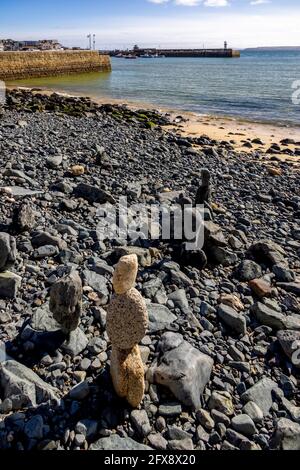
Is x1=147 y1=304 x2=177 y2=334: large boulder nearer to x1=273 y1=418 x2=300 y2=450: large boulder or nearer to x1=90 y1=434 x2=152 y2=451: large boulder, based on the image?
x1=90 y1=434 x2=152 y2=451: large boulder

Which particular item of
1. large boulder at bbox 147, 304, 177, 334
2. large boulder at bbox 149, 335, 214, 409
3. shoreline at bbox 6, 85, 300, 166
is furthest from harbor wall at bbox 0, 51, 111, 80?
large boulder at bbox 149, 335, 214, 409

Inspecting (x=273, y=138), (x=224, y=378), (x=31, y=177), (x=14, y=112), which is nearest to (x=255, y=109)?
(x=273, y=138)

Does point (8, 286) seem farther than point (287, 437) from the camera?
Yes

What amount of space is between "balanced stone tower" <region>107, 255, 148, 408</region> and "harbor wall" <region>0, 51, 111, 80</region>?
178 ft

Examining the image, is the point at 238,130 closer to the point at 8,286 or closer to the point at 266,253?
the point at 266,253

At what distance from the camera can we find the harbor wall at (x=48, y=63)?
168 ft

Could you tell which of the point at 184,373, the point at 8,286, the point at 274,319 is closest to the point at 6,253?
the point at 8,286

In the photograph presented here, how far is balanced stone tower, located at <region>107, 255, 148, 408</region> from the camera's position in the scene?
331cm

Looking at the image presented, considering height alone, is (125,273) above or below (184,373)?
above

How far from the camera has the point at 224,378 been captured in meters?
4.13

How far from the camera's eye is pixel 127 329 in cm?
340

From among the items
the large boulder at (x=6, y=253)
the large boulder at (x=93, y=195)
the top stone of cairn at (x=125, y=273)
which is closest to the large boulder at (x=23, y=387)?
the top stone of cairn at (x=125, y=273)

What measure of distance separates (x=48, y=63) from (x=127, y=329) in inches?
2481
